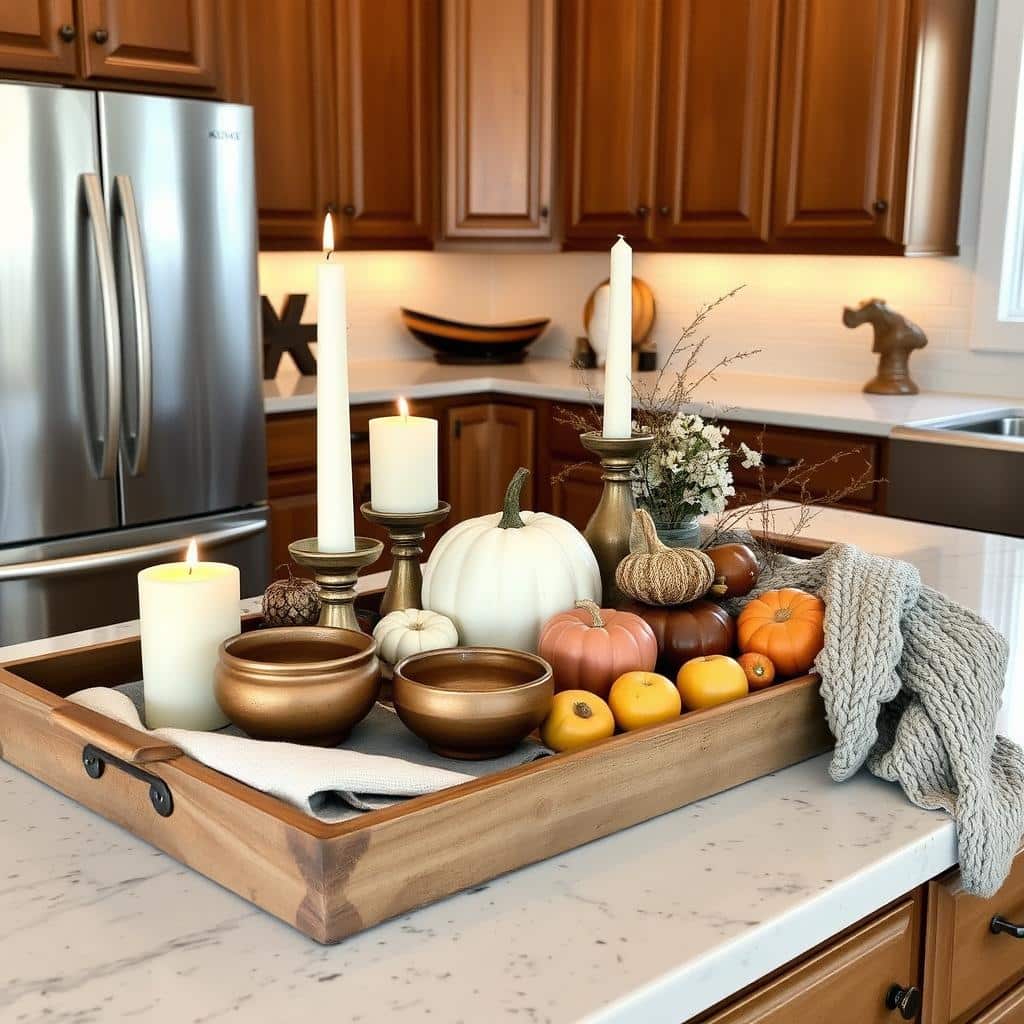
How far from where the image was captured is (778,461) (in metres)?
3.38

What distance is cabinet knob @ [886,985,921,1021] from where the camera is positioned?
1.01 m

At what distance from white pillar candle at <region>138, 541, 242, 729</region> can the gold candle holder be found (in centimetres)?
7

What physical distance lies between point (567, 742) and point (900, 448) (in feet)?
7.64

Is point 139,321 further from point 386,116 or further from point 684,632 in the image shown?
point 684,632

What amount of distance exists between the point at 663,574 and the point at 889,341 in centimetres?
271

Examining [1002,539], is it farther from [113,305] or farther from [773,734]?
[113,305]

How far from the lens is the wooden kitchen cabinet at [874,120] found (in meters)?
3.39

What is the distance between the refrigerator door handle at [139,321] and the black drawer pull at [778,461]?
1.53m

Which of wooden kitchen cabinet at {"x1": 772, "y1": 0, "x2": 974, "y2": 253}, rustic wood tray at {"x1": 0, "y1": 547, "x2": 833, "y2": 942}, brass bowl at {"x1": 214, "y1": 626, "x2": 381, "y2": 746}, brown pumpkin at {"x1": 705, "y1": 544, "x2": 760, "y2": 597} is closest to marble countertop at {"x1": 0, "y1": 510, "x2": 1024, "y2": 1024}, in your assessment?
rustic wood tray at {"x1": 0, "y1": 547, "x2": 833, "y2": 942}

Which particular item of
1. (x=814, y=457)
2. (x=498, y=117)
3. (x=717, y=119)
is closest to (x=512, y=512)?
(x=814, y=457)

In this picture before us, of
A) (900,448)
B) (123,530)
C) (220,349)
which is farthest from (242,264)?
(900,448)

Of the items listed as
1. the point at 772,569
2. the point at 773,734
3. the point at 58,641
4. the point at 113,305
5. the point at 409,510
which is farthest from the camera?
the point at 113,305

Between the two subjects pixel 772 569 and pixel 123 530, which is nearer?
pixel 772 569

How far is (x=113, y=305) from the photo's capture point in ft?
9.46
